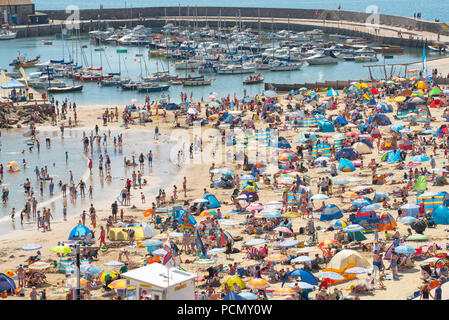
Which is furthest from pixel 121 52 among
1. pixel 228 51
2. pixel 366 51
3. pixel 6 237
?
pixel 6 237

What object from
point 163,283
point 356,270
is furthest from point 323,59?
point 163,283

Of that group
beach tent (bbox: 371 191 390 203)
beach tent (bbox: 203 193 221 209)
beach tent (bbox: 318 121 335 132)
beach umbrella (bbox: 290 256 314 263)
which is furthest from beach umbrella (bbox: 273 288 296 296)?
beach tent (bbox: 318 121 335 132)

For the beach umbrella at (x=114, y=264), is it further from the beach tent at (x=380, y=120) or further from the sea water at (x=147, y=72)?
the sea water at (x=147, y=72)

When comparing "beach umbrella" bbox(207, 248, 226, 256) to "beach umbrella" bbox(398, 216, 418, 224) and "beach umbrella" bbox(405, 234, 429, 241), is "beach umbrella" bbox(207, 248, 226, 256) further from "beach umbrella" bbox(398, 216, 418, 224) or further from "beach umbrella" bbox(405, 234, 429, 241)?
"beach umbrella" bbox(398, 216, 418, 224)

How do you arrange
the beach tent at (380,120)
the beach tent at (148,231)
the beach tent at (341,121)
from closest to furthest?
the beach tent at (148,231) < the beach tent at (380,120) < the beach tent at (341,121)

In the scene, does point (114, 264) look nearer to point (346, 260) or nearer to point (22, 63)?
point (346, 260)

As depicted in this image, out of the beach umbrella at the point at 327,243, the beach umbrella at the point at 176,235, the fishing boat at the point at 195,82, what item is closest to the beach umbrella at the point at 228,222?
the beach umbrella at the point at 176,235
